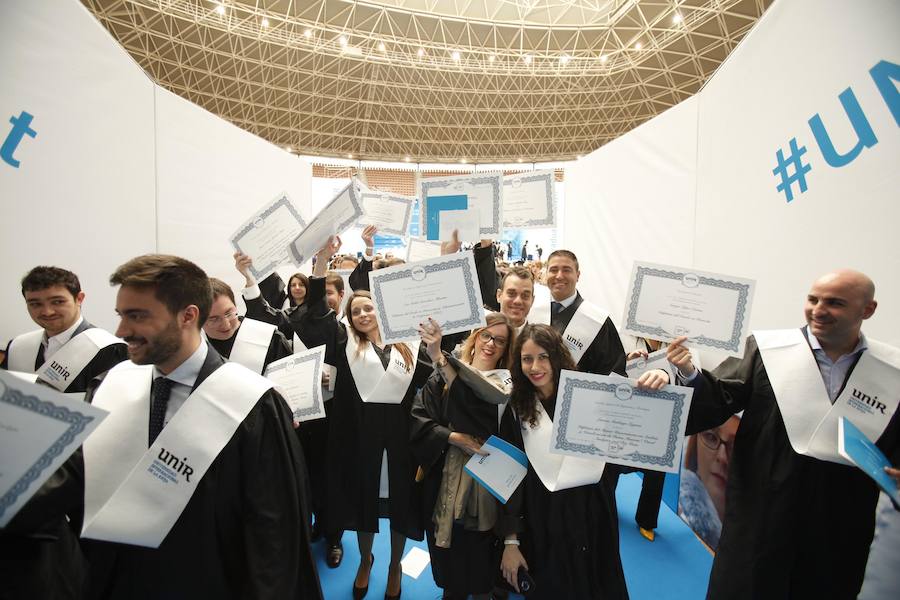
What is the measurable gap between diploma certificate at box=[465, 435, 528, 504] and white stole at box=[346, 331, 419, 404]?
0.76 meters

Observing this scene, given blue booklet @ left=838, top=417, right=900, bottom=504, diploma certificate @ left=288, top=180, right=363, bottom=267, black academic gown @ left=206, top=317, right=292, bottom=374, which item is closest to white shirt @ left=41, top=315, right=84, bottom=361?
black academic gown @ left=206, top=317, right=292, bottom=374

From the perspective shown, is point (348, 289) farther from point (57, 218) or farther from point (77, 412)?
point (77, 412)

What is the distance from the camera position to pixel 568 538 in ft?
5.94

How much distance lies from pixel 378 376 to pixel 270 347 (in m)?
0.73

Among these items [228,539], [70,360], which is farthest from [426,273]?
[70,360]

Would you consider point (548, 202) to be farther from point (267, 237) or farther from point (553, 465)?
point (553, 465)

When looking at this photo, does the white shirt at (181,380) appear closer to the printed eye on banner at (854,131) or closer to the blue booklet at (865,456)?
the blue booklet at (865,456)

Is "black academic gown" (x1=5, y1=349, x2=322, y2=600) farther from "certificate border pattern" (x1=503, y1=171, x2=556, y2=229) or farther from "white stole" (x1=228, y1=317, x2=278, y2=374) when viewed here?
"certificate border pattern" (x1=503, y1=171, x2=556, y2=229)

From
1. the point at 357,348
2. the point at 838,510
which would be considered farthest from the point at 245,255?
the point at 838,510

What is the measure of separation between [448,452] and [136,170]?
3.34 metres

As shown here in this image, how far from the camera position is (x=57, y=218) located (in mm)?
2592

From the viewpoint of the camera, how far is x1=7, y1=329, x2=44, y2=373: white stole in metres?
2.22

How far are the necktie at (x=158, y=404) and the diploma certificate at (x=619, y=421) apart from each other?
4.66ft

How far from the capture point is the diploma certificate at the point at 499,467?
1.80m
